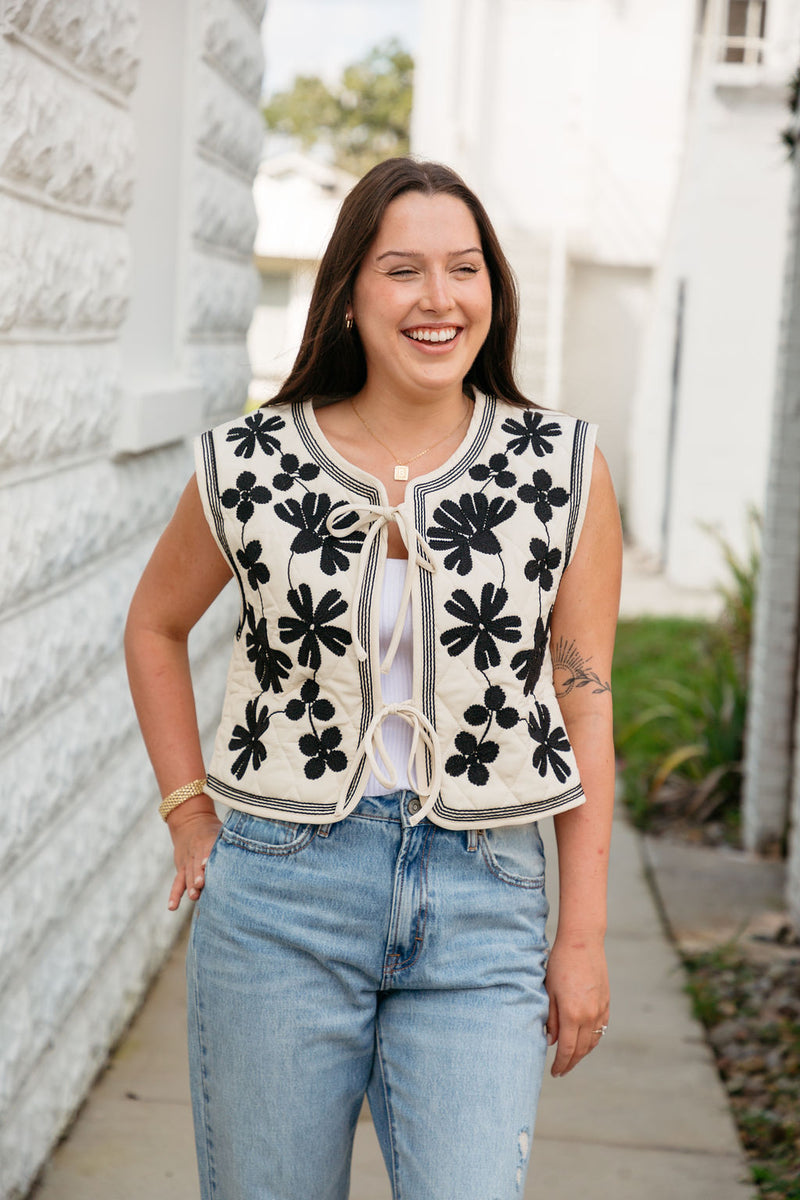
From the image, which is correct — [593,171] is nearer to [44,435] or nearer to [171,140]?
[171,140]

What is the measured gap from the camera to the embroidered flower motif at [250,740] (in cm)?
194

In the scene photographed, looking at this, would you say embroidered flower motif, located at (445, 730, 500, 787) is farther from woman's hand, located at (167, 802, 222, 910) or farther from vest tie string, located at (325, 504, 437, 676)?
woman's hand, located at (167, 802, 222, 910)

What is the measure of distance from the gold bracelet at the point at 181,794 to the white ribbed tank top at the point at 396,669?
1.29 feet

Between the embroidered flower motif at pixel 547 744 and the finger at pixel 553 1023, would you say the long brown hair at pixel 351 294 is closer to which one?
the embroidered flower motif at pixel 547 744

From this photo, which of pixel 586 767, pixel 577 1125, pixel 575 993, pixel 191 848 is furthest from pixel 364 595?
pixel 577 1125

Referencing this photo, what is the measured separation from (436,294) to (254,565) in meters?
0.46

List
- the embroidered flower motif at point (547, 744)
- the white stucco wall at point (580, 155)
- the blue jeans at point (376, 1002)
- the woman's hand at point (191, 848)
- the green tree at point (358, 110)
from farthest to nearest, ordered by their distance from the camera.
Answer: the green tree at point (358, 110)
the white stucco wall at point (580, 155)
the woman's hand at point (191, 848)
the embroidered flower motif at point (547, 744)
the blue jeans at point (376, 1002)

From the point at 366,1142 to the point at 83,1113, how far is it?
0.71 metres

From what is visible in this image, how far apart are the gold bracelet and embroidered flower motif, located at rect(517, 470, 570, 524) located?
70 cm

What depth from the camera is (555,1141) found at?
11.3 ft

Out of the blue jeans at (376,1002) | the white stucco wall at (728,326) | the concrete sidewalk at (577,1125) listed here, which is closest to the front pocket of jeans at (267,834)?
the blue jeans at (376,1002)

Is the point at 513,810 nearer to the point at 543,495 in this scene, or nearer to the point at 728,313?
the point at 543,495

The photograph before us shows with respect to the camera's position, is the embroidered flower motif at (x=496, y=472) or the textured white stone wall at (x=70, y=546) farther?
the textured white stone wall at (x=70, y=546)

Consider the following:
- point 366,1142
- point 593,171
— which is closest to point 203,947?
point 366,1142
